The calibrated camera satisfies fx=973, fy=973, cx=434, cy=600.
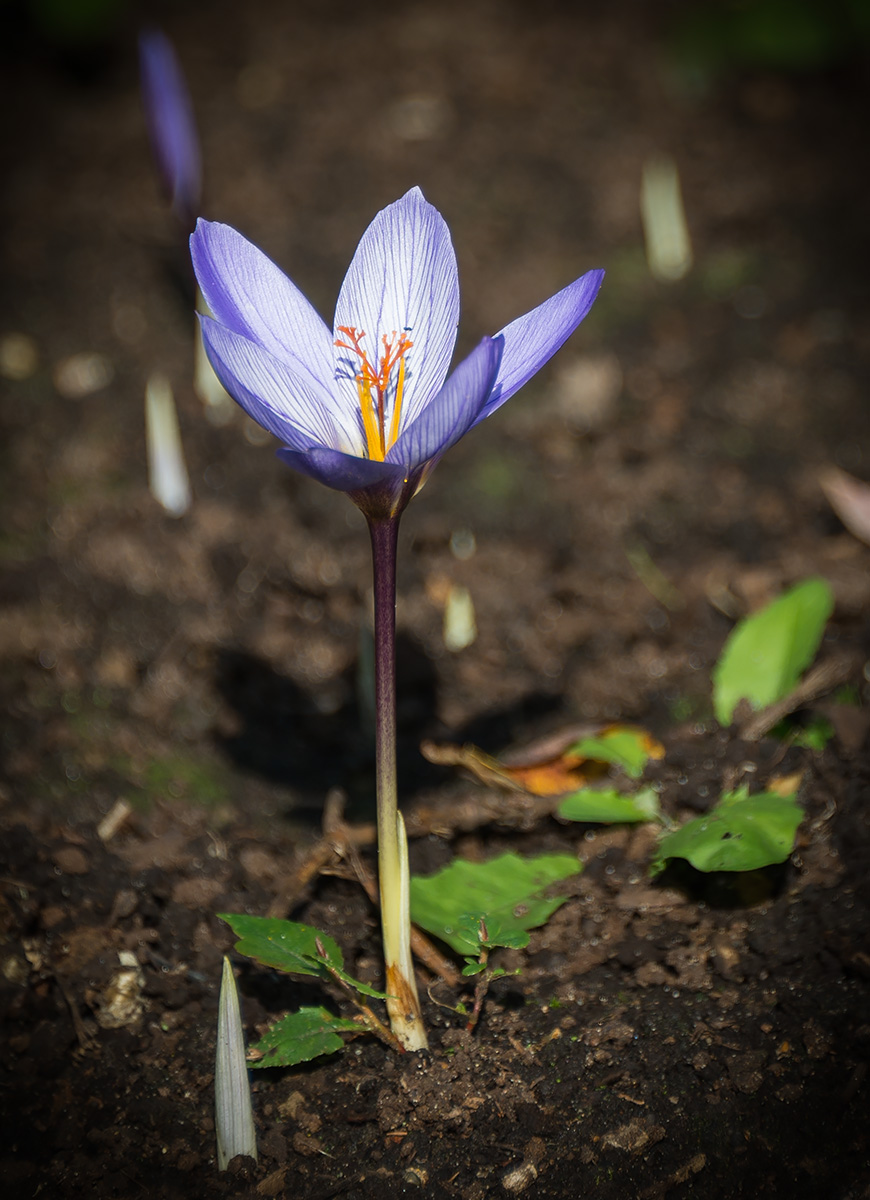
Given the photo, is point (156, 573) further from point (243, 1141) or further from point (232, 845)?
point (243, 1141)

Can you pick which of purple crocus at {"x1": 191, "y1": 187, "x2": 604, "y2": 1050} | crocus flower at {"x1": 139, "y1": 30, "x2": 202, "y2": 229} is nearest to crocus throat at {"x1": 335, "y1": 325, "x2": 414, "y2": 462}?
purple crocus at {"x1": 191, "y1": 187, "x2": 604, "y2": 1050}

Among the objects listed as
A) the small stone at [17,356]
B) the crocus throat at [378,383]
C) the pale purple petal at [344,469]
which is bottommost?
the pale purple petal at [344,469]

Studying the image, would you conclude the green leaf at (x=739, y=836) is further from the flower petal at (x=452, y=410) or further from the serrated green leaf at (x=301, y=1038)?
the flower petal at (x=452, y=410)

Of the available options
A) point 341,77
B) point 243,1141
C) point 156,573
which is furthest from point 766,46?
point 243,1141

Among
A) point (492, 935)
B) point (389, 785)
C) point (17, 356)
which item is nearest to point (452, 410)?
point (389, 785)

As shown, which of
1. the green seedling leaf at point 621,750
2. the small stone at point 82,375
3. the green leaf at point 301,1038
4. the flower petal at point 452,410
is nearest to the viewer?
the flower petal at point 452,410

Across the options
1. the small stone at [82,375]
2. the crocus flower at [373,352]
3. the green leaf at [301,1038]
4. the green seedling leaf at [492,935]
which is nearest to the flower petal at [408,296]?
the crocus flower at [373,352]
